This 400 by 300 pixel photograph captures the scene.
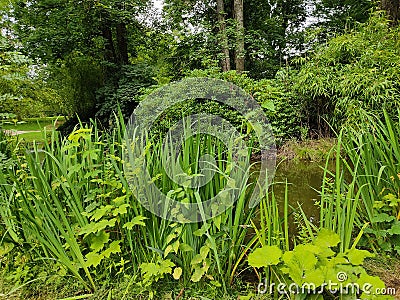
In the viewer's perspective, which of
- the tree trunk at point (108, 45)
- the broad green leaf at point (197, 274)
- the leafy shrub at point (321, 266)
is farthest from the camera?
the tree trunk at point (108, 45)

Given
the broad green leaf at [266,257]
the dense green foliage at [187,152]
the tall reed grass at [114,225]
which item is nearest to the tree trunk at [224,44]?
the dense green foliage at [187,152]

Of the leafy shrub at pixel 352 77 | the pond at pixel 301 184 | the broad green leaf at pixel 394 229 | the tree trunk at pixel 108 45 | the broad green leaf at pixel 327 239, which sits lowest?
the pond at pixel 301 184

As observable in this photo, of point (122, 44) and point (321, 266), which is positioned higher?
point (122, 44)

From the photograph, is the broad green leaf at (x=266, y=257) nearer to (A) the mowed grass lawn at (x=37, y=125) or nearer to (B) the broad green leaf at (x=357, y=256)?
(B) the broad green leaf at (x=357, y=256)

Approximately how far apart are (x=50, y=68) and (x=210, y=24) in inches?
161

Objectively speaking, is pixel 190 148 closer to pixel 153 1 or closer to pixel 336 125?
pixel 336 125

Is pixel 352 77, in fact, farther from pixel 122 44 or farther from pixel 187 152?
pixel 122 44

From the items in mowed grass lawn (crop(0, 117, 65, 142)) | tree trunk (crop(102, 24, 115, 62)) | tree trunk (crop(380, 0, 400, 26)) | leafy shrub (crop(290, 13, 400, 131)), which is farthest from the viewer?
tree trunk (crop(102, 24, 115, 62))

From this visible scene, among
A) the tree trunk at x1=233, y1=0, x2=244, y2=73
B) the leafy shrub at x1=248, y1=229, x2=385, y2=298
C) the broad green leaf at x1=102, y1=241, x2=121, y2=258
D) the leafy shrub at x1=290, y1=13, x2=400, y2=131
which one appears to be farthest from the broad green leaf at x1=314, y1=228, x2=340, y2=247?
the tree trunk at x1=233, y1=0, x2=244, y2=73

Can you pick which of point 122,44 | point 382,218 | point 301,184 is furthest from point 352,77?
point 122,44

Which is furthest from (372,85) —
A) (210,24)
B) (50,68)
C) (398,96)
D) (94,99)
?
(50,68)

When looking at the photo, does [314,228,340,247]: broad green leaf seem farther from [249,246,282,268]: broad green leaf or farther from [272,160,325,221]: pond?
[272,160,325,221]: pond

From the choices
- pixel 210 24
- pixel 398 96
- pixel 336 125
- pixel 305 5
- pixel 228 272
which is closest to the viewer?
pixel 228 272

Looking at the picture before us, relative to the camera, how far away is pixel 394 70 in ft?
13.7
